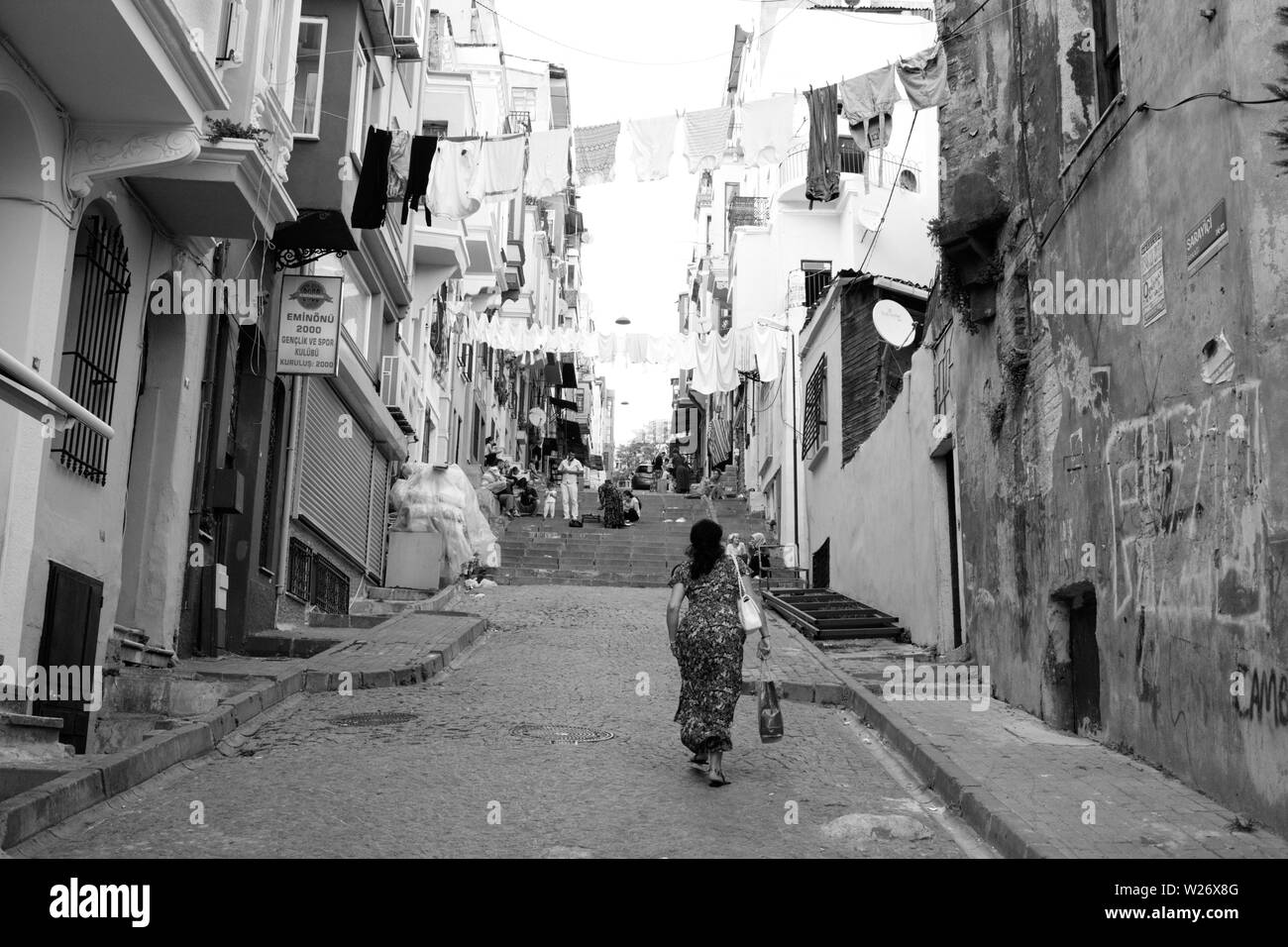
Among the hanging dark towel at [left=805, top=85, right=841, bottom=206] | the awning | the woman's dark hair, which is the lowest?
the woman's dark hair

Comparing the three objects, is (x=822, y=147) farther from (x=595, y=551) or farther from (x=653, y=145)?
(x=595, y=551)

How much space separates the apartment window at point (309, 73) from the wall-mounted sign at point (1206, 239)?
10.2 m

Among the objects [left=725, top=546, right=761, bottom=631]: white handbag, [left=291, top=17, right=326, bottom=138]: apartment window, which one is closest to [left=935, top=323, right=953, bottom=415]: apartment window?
[left=725, top=546, right=761, bottom=631]: white handbag

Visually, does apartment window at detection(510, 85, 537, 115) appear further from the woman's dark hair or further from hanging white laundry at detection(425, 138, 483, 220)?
A: the woman's dark hair

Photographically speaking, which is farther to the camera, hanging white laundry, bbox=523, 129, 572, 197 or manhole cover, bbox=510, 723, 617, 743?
hanging white laundry, bbox=523, 129, 572, 197

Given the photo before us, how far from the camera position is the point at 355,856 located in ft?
18.5

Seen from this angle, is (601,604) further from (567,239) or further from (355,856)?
(567,239)

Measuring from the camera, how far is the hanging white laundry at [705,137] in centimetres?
1563

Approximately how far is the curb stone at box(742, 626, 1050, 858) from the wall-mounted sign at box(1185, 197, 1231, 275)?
3580mm

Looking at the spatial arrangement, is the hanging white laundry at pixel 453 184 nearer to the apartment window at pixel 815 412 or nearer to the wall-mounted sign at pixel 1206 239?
the apartment window at pixel 815 412

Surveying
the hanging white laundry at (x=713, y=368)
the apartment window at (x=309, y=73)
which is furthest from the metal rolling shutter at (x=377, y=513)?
the hanging white laundry at (x=713, y=368)

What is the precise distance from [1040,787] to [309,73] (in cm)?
1207

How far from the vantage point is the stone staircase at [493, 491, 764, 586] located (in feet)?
81.3
